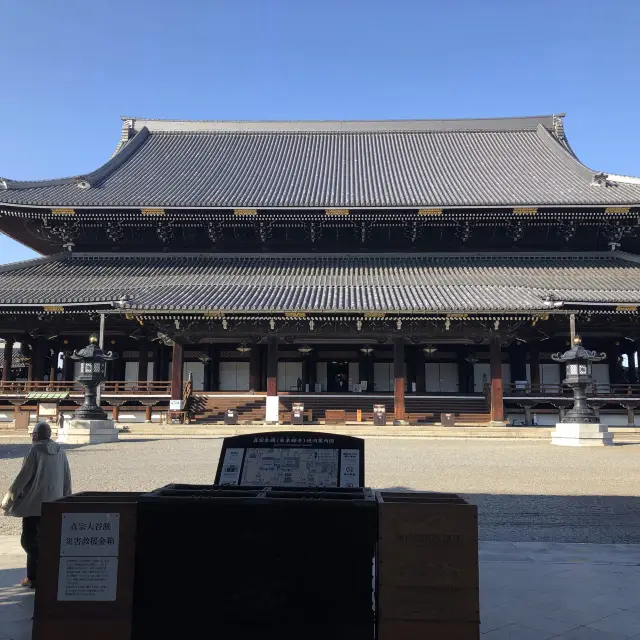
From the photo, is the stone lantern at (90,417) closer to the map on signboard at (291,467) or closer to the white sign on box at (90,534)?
the map on signboard at (291,467)

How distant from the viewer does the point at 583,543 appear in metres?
6.17

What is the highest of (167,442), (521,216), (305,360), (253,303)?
(521,216)

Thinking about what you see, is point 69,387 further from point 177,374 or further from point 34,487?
point 34,487

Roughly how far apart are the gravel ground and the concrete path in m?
0.67

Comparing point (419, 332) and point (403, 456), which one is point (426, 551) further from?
point (419, 332)

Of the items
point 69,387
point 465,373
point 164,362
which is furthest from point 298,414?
point 69,387

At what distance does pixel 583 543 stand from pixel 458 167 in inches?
1038

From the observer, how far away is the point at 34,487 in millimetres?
4984

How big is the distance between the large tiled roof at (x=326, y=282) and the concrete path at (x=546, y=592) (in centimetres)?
1447

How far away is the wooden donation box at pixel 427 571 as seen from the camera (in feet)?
9.74

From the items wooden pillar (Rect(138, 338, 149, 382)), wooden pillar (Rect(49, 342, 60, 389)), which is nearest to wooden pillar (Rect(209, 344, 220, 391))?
wooden pillar (Rect(138, 338, 149, 382))

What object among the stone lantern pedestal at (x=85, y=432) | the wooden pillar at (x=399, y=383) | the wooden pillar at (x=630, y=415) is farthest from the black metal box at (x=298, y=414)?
the wooden pillar at (x=630, y=415)

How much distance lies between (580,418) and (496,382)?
13.6 feet

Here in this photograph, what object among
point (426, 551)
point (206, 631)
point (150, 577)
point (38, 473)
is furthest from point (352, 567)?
point (38, 473)
